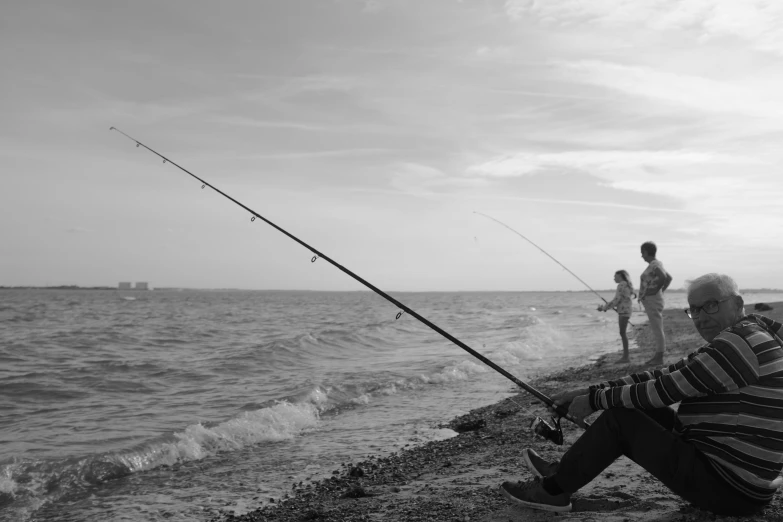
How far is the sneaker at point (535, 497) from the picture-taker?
3.46 meters

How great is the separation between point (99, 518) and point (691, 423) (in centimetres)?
439

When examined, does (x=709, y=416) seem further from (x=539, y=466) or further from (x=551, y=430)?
(x=539, y=466)

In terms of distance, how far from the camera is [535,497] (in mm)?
3533

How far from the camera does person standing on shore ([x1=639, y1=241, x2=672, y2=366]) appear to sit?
9461mm

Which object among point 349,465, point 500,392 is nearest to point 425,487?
point 349,465

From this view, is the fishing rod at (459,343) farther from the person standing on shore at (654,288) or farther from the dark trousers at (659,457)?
the person standing on shore at (654,288)

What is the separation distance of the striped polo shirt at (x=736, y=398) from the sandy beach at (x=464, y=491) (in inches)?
18.8

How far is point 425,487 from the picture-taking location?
15.1ft

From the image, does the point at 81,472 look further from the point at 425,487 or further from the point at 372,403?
the point at 372,403

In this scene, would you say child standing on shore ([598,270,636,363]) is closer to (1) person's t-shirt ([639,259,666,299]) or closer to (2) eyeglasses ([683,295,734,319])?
(1) person's t-shirt ([639,259,666,299])

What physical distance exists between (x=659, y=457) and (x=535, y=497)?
82 cm

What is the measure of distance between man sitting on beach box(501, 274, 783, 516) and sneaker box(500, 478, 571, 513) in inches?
8.0

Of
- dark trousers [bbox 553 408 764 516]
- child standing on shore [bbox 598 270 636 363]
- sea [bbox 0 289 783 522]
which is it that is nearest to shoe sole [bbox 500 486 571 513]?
dark trousers [bbox 553 408 764 516]

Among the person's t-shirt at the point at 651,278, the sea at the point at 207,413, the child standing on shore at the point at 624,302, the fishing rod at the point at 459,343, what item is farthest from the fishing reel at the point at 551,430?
the child standing on shore at the point at 624,302
